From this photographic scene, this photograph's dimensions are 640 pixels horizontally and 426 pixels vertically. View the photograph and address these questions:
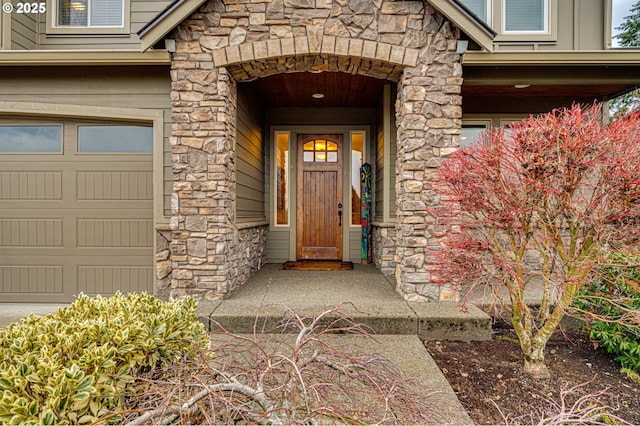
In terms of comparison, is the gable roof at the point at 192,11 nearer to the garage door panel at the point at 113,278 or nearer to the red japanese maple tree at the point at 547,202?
the red japanese maple tree at the point at 547,202

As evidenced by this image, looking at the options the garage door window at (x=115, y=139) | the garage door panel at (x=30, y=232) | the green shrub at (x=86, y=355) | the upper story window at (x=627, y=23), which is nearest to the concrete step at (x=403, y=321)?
the green shrub at (x=86, y=355)

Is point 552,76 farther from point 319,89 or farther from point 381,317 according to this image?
point 381,317

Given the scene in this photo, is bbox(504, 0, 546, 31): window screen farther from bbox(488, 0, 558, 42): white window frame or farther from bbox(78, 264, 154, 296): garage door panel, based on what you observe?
bbox(78, 264, 154, 296): garage door panel

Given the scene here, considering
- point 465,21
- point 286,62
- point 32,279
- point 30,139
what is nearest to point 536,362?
point 465,21

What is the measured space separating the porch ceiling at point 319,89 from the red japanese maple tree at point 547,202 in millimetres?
2907

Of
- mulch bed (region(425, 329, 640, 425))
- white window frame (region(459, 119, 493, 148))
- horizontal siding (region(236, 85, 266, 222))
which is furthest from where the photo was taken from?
white window frame (region(459, 119, 493, 148))

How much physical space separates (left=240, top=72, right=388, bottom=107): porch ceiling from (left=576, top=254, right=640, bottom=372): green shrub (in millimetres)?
3839

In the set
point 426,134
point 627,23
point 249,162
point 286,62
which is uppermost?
point 627,23

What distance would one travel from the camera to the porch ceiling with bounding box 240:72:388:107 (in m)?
5.20

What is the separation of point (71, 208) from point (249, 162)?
246cm

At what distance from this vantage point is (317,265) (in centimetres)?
622

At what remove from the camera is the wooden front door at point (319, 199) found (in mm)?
6762

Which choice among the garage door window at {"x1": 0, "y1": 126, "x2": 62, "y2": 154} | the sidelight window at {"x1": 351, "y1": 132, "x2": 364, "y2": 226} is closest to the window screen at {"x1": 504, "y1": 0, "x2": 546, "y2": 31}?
the sidelight window at {"x1": 351, "y1": 132, "x2": 364, "y2": 226}

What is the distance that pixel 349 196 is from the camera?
6.72 metres
